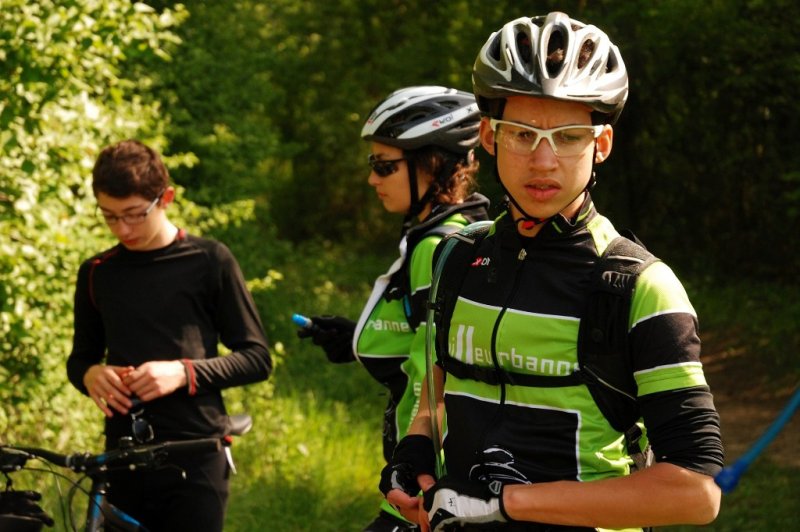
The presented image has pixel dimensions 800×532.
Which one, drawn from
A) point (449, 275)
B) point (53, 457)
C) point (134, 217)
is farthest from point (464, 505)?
point (134, 217)

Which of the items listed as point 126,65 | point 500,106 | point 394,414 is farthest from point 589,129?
point 126,65

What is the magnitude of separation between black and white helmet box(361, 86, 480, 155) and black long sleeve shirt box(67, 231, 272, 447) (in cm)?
75

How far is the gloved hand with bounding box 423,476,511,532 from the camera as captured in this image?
2.65 metres

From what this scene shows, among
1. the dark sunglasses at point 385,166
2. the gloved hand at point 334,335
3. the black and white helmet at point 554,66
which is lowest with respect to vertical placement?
the gloved hand at point 334,335

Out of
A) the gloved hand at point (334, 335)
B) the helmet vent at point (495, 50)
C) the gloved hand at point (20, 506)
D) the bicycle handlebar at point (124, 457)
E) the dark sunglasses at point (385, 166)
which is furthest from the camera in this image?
the gloved hand at point (334, 335)

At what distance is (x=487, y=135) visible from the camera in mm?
3064

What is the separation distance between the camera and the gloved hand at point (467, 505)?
2645 millimetres

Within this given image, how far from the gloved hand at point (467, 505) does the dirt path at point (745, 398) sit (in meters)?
7.60

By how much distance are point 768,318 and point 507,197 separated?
11.4m

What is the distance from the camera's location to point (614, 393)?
2674mm

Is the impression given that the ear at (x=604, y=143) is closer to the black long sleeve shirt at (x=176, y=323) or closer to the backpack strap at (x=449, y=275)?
the backpack strap at (x=449, y=275)

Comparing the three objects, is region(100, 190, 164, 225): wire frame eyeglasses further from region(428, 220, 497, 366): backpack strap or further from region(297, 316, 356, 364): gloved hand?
region(428, 220, 497, 366): backpack strap

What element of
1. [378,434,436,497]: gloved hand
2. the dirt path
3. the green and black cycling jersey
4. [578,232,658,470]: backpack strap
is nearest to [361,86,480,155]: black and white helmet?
the green and black cycling jersey

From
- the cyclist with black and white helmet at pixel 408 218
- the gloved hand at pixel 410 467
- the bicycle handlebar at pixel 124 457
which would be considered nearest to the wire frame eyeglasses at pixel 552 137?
the gloved hand at pixel 410 467
